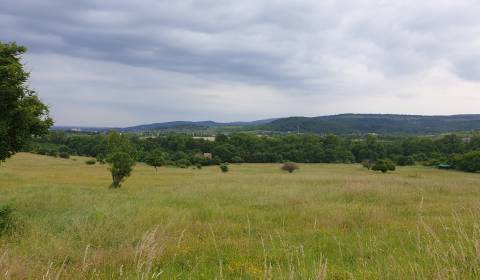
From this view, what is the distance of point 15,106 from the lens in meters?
14.7

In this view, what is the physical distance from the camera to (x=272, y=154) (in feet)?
313

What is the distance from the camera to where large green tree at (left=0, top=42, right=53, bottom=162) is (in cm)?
1415

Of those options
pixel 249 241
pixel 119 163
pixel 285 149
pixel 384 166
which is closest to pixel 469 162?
pixel 384 166

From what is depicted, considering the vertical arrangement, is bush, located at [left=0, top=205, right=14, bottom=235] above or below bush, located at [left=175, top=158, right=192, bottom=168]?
above

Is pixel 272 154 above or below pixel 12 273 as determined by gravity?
below

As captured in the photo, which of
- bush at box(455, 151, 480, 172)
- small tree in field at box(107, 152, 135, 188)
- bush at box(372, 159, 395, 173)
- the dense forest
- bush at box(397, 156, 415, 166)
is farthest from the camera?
the dense forest

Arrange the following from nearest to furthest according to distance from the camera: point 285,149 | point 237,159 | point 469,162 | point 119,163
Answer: point 119,163, point 469,162, point 237,159, point 285,149

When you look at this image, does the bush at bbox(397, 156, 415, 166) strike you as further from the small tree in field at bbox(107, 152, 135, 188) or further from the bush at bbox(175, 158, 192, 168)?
the small tree in field at bbox(107, 152, 135, 188)

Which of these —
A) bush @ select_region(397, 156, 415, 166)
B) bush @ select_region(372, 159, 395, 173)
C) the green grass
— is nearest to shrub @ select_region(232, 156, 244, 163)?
bush @ select_region(397, 156, 415, 166)

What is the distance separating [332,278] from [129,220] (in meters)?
7.33

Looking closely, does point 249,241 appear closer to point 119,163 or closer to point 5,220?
point 5,220

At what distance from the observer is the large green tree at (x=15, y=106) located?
14.1 metres

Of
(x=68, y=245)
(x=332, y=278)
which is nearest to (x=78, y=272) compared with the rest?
(x=68, y=245)

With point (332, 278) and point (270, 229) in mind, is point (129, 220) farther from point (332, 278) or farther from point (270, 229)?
point (332, 278)
